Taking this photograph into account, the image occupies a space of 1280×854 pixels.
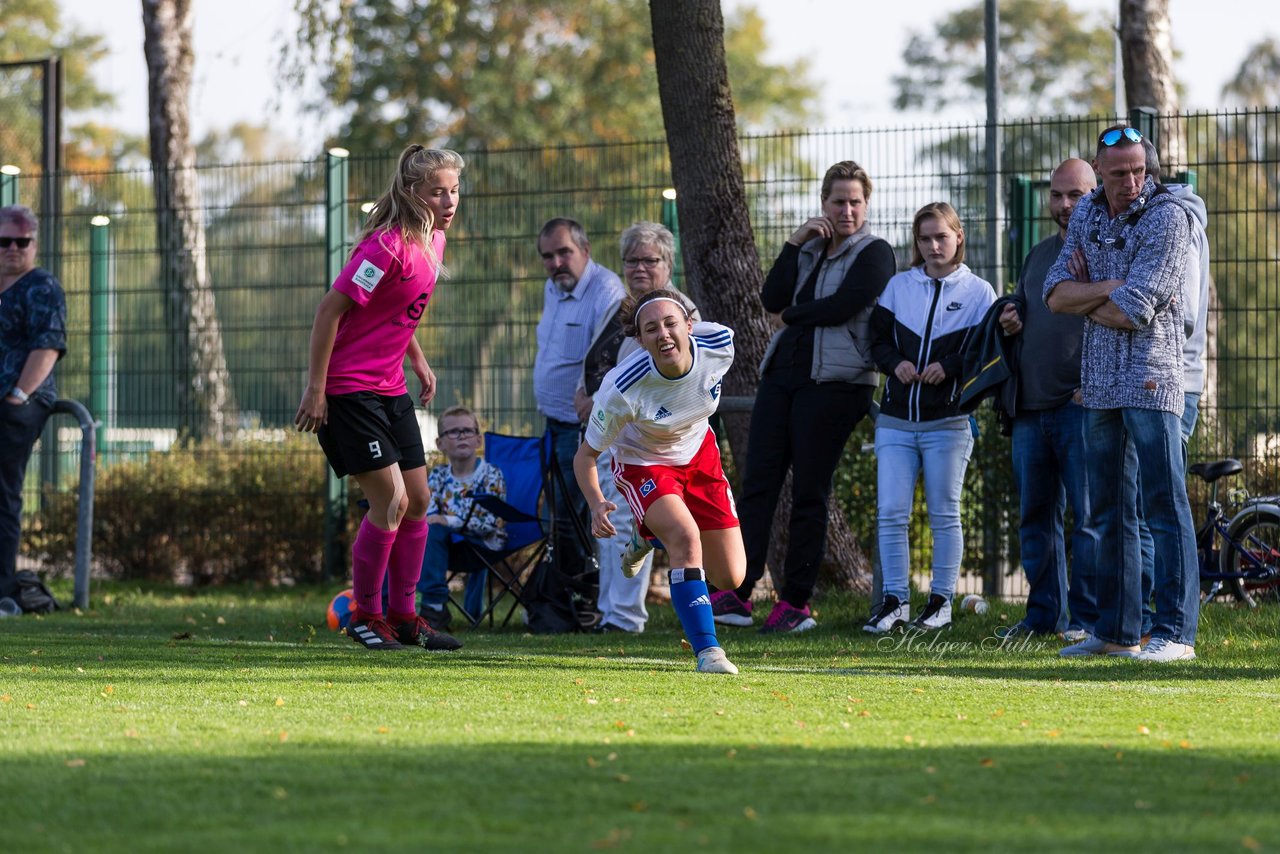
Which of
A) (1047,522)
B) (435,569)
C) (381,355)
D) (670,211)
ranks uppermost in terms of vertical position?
(670,211)

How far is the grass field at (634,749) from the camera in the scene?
3529 mm

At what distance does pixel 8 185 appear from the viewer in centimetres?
1284

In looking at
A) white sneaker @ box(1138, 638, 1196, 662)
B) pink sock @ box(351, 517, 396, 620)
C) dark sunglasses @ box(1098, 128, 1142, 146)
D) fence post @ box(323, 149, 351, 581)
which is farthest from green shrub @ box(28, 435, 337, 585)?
dark sunglasses @ box(1098, 128, 1142, 146)

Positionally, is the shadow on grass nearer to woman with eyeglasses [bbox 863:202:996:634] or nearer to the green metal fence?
woman with eyeglasses [bbox 863:202:996:634]

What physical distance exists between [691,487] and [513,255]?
5.18 m

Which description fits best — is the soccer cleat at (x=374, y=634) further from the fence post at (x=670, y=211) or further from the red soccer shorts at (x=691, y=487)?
the fence post at (x=670, y=211)

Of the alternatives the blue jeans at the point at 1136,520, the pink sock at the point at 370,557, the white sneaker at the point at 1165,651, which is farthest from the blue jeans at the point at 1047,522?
the pink sock at the point at 370,557

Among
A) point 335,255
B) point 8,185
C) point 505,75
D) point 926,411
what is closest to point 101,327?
point 8,185

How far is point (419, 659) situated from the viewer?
7.15 metres

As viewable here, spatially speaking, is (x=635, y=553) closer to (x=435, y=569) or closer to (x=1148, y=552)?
(x=435, y=569)

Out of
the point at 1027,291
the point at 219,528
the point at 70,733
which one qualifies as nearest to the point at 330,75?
the point at 219,528

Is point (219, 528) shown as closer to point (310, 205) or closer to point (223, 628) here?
point (310, 205)

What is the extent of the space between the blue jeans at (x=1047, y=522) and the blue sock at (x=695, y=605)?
2.01 m

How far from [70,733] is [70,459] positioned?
8575 millimetres
